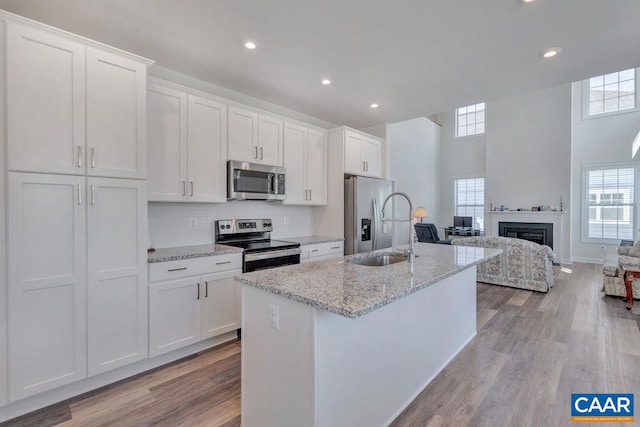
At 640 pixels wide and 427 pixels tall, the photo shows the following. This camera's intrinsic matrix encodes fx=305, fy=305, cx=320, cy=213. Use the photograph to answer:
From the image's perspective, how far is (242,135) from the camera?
337 cm

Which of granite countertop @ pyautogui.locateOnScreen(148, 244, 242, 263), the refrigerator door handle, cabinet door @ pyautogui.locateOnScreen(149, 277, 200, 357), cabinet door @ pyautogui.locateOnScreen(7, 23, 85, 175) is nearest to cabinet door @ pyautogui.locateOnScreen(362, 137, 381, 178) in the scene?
the refrigerator door handle

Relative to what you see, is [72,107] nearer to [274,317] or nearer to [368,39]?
[274,317]

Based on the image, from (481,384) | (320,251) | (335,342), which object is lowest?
(481,384)

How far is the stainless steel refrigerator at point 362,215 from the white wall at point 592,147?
5.77 metres

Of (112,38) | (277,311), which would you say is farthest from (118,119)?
(277,311)

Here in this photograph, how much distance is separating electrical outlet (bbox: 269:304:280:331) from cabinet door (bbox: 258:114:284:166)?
7.58 feet

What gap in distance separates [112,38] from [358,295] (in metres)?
2.93

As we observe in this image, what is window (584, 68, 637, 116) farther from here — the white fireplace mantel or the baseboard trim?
the baseboard trim

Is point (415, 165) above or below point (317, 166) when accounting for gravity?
above

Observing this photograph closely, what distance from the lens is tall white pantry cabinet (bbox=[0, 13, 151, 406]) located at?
1883mm

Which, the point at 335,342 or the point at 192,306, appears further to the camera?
the point at 192,306

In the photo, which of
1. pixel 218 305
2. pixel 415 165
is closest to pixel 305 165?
pixel 218 305

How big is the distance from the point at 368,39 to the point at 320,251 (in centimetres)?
237

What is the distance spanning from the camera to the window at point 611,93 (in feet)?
21.8
